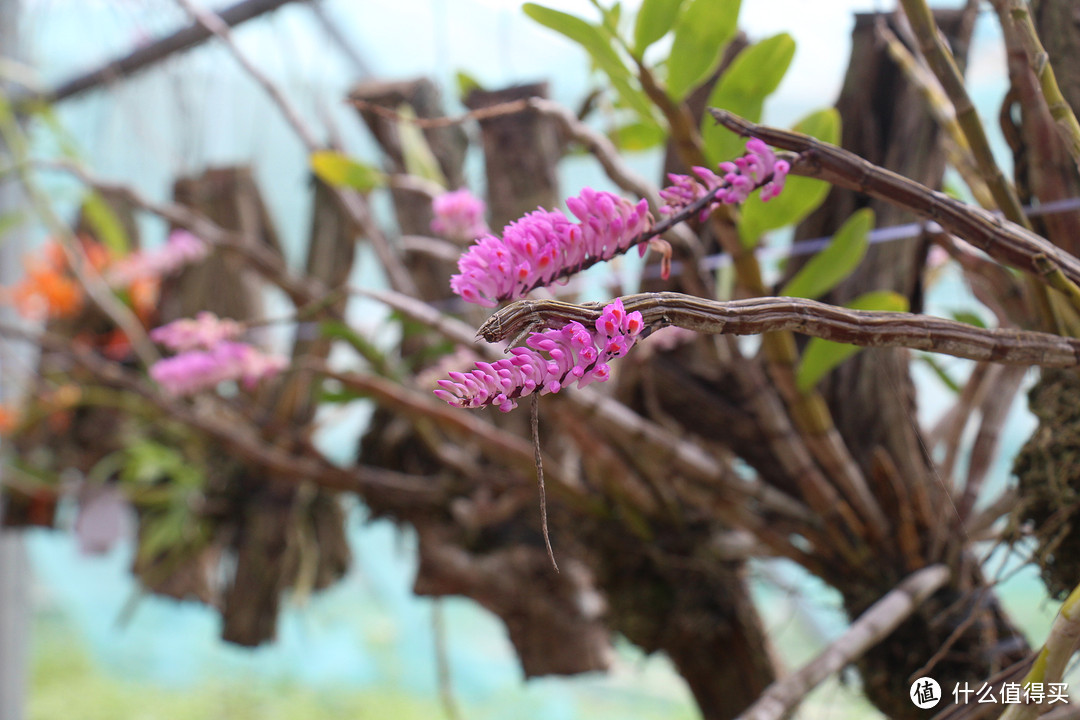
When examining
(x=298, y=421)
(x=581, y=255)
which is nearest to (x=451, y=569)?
(x=298, y=421)

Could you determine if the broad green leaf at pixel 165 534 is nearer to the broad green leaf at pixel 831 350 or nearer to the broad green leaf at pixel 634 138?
the broad green leaf at pixel 634 138

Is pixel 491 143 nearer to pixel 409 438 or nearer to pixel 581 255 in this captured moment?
pixel 409 438

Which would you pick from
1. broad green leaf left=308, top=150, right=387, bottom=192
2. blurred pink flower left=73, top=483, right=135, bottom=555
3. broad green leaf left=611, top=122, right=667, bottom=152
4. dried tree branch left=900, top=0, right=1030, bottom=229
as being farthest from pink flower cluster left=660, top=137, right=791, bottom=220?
blurred pink flower left=73, top=483, right=135, bottom=555

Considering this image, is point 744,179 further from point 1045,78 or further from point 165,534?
point 165,534

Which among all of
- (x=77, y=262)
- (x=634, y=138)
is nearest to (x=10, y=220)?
(x=77, y=262)

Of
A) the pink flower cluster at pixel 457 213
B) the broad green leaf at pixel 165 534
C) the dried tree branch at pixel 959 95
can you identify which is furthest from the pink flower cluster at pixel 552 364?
the broad green leaf at pixel 165 534

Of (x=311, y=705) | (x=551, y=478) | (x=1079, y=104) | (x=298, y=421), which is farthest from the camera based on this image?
(x=311, y=705)

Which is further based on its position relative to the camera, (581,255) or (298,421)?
(298,421)
